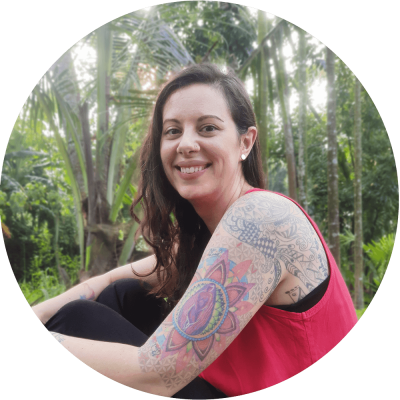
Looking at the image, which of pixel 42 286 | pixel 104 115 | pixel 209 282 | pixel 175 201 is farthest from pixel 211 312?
pixel 104 115

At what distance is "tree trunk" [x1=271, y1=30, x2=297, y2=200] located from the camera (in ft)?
4.65

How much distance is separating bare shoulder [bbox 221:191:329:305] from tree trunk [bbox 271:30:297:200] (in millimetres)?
309

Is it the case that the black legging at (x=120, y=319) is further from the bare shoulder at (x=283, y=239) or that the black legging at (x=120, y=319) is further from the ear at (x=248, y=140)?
the ear at (x=248, y=140)

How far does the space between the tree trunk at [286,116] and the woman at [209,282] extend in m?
0.13

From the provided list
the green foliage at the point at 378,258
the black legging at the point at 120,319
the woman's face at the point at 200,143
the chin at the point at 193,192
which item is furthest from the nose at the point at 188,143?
the green foliage at the point at 378,258

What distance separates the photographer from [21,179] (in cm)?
152

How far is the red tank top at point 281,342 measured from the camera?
110 centimetres

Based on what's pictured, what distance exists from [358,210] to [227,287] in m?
0.76

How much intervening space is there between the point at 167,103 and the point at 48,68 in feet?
1.95

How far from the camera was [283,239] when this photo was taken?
1031 millimetres

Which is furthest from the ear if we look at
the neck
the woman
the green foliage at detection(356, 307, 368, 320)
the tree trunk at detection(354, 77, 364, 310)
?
the green foliage at detection(356, 307, 368, 320)

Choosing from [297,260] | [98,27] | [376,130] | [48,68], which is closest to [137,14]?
[98,27]

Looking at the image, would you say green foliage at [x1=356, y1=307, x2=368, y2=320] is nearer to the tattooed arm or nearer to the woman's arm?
the tattooed arm

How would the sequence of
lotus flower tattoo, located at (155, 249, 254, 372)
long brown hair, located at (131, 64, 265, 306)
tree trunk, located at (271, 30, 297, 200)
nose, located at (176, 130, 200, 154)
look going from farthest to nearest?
tree trunk, located at (271, 30, 297, 200), long brown hair, located at (131, 64, 265, 306), nose, located at (176, 130, 200, 154), lotus flower tattoo, located at (155, 249, 254, 372)
